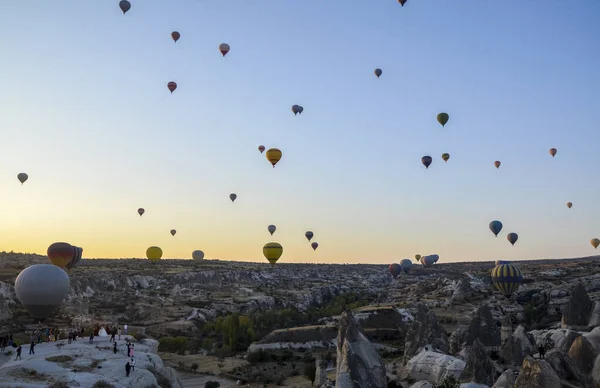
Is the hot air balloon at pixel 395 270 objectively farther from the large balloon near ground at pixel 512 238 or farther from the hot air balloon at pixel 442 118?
the hot air balloon at pixel 442 118

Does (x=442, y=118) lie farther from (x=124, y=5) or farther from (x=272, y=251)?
(x=124, y=5)

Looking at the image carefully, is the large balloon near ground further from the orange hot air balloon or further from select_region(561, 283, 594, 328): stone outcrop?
the orange hot air balloon

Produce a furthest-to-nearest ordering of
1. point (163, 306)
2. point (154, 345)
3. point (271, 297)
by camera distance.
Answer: point (271, 297) → point (163, 306) → point (154, 345)

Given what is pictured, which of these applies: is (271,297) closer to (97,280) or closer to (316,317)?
(316,317)

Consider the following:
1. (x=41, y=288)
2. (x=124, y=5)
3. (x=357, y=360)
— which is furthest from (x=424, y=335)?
(x=124, y=5)

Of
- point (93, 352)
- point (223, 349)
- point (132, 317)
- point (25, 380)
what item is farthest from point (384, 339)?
point (25, 380)

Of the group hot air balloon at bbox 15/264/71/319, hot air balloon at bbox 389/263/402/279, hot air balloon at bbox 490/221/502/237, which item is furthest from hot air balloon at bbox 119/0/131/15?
hot air balloon at bbox 389/263/402/279
